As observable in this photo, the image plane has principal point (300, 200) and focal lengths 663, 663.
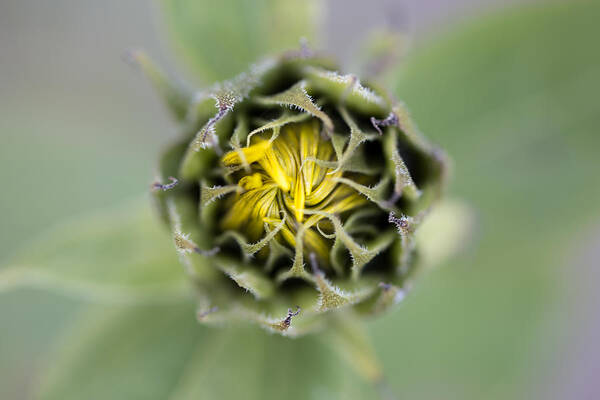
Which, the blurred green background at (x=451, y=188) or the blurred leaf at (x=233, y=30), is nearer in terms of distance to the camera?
the blurred leaf at (x=233, y=30)

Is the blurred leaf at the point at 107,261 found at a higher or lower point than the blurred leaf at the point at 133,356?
higher

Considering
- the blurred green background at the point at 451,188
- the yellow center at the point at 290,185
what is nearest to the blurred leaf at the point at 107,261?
the blurred green background at the point at 451,188

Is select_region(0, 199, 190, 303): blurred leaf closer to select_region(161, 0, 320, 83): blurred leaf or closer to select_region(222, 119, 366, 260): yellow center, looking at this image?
select_region(161, 0, 320, 83): blurred leaf

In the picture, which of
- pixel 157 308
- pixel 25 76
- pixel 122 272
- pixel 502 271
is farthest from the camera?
pixel 25 76

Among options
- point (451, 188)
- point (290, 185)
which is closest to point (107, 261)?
point (290, 185)

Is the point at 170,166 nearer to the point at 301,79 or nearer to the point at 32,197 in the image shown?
the point at 301,79

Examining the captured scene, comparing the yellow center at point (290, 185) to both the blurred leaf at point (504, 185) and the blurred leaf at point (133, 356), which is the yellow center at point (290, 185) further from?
the blurred leaf at point (504, 185)

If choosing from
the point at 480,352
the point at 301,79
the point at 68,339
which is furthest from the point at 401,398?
the point at 301,79
